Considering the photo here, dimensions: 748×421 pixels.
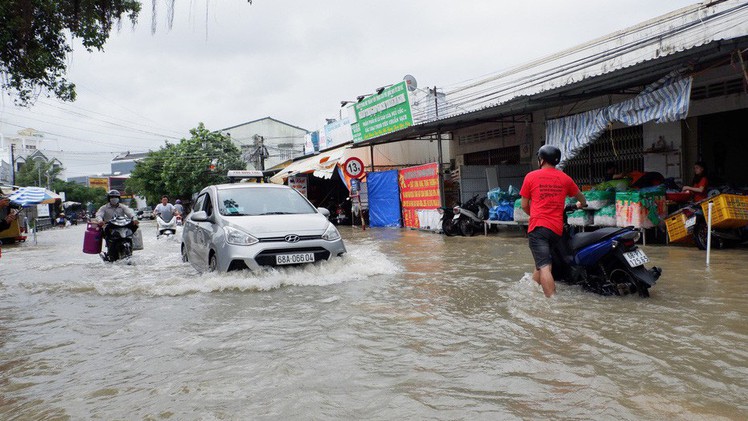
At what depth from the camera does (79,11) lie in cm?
421

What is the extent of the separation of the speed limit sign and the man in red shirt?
41.1 ft

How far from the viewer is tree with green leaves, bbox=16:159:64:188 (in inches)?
2125

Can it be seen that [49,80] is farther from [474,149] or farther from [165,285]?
[474,149]

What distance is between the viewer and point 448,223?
1449cm

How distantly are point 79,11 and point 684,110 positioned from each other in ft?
26.7

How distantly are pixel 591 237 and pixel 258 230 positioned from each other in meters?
3.99

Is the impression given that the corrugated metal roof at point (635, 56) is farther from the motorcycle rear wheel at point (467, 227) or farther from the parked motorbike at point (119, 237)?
the parked motorbike at point (119, 237)

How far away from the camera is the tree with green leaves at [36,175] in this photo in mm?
53969

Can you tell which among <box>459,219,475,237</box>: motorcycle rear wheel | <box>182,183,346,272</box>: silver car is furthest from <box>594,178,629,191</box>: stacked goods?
<box>182,183,346,272</box>: silver car

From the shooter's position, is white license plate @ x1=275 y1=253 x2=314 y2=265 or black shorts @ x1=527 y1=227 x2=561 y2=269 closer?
black shorts @ x1=527 y1=227 x2=561 y2=269

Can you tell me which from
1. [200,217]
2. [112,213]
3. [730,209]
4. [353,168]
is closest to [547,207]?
[730,209]

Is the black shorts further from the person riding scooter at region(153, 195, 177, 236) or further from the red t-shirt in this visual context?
the person riding scooter at region(153, 195, 177, 236)

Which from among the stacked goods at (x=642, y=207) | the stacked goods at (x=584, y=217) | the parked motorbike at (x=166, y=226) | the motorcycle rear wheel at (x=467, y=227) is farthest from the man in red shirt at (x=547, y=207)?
the parked motorbike at (x=166, y=226)

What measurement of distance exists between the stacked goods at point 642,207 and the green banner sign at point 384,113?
9204 mm
